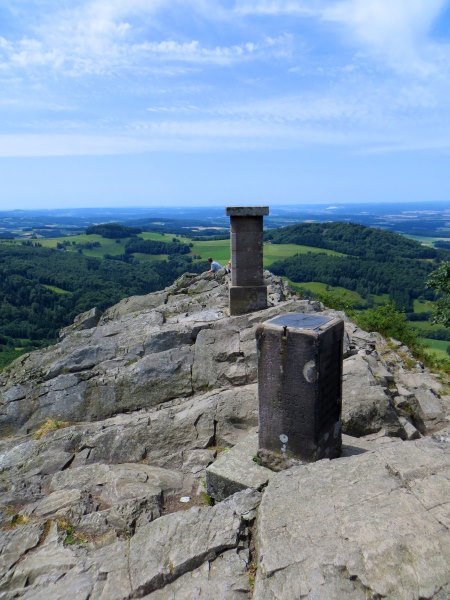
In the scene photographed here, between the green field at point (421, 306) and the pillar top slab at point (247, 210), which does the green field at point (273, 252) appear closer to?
the green field at point (421, 306)

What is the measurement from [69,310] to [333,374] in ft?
242

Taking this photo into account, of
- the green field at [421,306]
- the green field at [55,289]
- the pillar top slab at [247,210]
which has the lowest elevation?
the green field at [55,289]

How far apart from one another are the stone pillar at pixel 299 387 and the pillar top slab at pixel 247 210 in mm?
6739

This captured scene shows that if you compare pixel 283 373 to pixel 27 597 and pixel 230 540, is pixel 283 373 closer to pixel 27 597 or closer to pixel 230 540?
pixel 230 540

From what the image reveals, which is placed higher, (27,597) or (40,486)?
(27,597)

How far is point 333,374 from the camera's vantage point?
598cm

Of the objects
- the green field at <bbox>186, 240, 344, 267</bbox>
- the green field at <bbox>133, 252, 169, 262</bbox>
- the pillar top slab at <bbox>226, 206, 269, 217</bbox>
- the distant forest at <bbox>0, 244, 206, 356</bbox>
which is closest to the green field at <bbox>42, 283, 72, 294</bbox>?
the distant forest at <bbox>0, 244, 206, 356</bbox>

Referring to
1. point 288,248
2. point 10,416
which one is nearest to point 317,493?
point 10,416

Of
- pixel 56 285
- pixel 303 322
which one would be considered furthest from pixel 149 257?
pixel 303 322

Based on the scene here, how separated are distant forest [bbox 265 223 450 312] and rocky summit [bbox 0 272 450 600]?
52.5 metres

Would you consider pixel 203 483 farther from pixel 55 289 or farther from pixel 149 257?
pixel 149 257

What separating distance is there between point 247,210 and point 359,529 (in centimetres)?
952

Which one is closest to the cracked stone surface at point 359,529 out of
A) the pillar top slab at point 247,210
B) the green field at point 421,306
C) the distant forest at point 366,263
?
the pillar top slab at point 247,210

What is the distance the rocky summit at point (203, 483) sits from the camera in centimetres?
417
